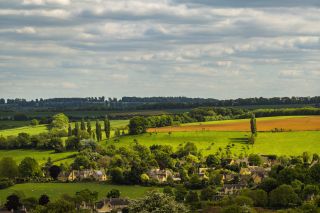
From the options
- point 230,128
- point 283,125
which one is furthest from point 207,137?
point 283,125

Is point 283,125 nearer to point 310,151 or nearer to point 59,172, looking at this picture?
point 310,151

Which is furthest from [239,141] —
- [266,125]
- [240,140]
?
[266,125]

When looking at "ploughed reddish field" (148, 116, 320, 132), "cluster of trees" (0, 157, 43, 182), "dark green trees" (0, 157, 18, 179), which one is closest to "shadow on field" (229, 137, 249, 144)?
"ploughed reddish field" (148, 116, 320, 132)

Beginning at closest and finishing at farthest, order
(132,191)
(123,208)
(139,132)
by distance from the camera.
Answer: (123,208)
(132,191)
(139,132)

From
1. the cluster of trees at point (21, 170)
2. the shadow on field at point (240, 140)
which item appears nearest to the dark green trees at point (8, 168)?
the cluster of trees at point (21, 170)

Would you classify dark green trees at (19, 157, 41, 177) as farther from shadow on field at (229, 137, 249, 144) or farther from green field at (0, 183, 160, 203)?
shadow on field at (229, 137, 249, 144)

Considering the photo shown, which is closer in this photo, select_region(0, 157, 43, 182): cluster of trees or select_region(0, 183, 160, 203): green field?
select_region(0, 183, 160, 203): green field

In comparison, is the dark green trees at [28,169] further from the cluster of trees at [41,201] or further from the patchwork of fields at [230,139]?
the cluster of trees at [41,201]
